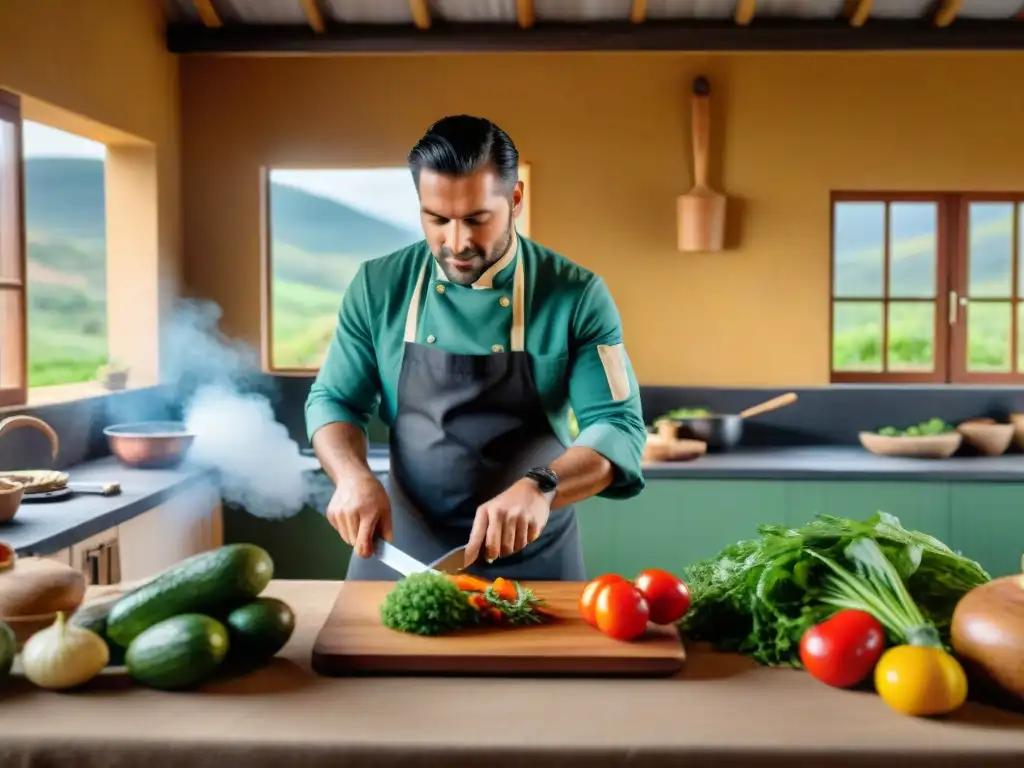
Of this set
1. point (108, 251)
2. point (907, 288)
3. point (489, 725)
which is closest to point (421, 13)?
point (108, 251)

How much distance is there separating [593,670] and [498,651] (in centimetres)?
15

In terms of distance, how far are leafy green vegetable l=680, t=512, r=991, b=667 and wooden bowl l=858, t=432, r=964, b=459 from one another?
264 cm

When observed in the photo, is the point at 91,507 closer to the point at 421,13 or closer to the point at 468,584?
the point at 468,584

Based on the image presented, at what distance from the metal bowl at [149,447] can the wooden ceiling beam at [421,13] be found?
77.0 inches

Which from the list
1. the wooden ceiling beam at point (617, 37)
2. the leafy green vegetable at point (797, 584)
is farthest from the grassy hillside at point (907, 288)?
the leafy green vegetable at point (797, 584)

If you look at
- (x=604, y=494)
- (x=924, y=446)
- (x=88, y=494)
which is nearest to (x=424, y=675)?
(x=604, y=494)

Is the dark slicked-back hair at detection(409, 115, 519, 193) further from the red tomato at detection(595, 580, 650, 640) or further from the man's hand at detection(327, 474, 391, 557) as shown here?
the red tomato at detection(595, 580, 650, 640)

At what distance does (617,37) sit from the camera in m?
4.67

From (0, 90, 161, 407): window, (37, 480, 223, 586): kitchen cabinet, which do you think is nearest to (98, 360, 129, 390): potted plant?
(0, 90, 161, 407): window

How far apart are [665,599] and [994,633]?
52 cm

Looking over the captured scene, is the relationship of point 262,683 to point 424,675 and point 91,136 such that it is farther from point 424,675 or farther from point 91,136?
point 91,136

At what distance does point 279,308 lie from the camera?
18.1ft

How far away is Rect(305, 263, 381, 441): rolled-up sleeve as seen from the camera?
2.59 metres

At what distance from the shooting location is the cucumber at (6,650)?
5.24 feet
